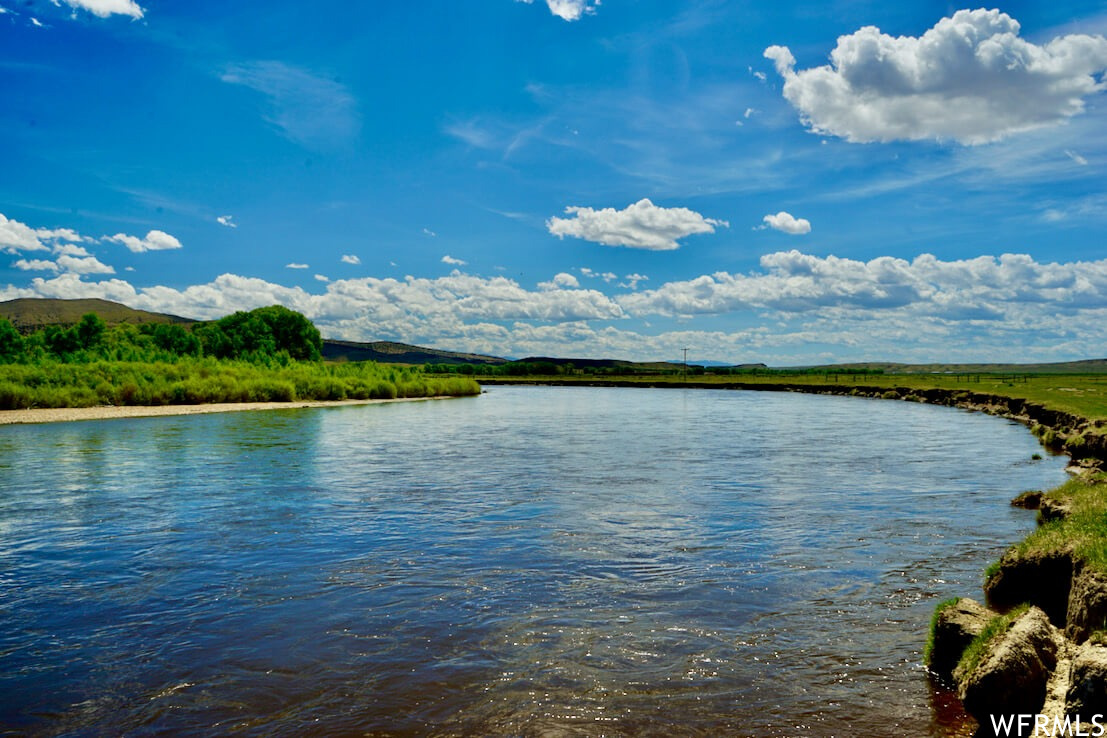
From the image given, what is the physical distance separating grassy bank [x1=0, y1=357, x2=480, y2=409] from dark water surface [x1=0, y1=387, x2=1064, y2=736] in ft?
108

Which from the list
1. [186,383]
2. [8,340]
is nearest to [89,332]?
[8,340]

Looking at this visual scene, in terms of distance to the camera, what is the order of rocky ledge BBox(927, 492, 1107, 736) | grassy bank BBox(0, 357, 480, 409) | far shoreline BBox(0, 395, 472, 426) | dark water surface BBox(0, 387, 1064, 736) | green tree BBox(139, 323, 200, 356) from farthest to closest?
green tree BBox(139, 323, 200, 356)
grassy bank BBox(0, 357, 480, 409)
far shoreline BBox(0, 395, 472, 426)
dark water surface BBox(0, 387, 1064, 736)
rocky ledge BBox(927, 492, 1107, 736)

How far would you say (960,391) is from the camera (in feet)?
260

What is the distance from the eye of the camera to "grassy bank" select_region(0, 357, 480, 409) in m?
53.9

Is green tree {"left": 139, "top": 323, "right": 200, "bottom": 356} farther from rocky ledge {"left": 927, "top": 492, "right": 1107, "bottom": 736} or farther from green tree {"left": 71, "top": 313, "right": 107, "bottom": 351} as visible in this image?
rocky ledge {"left": 927, "top": 492, "right": 1107, "bottom": 736}

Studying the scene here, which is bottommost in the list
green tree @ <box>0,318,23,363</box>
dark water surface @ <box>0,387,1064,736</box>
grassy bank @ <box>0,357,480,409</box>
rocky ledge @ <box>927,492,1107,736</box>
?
dark water surface @ <box>0,387,1064,736</box>

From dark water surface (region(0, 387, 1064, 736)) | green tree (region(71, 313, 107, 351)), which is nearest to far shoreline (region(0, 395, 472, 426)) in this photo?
dark water surface (region(0, 387, 1064, 736))

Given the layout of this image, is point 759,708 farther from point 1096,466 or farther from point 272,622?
point 1096,466

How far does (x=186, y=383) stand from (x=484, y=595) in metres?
59.5

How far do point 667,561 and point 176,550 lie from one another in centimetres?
953

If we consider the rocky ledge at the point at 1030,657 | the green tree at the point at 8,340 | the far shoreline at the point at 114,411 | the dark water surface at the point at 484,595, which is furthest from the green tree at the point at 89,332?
the rocky ledge at the point at 1030,657

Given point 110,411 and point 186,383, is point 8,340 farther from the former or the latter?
point 110,411

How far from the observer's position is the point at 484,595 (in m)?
11.7

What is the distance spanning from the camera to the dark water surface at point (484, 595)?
310 inches
